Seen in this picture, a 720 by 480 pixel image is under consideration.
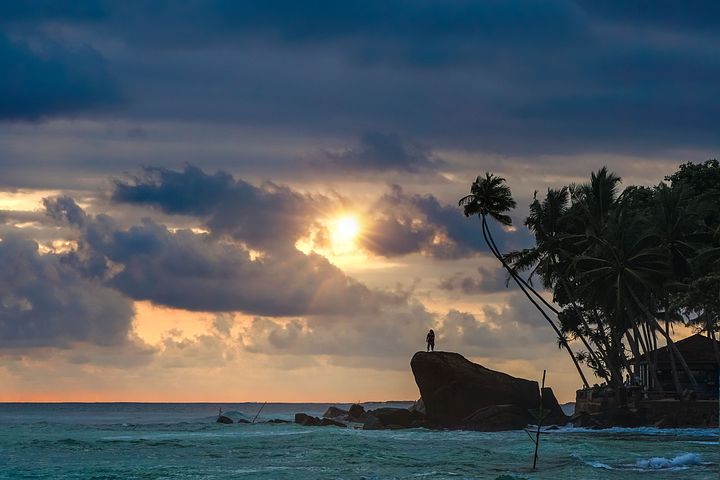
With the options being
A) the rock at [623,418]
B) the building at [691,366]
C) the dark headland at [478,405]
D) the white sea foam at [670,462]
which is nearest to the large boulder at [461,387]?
the dark headland at [478,405]

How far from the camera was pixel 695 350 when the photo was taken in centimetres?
8006

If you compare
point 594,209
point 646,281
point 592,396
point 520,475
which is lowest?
point 520,475

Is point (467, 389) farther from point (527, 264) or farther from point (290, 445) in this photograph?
point (290, 445)

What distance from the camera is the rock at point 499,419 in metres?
74.2

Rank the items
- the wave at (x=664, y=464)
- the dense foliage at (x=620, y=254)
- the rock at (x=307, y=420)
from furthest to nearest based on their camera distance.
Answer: the rock at (x=307, y=420) < the dense foliage at (x=620, y=254) < the wave at (x=664, y=464)

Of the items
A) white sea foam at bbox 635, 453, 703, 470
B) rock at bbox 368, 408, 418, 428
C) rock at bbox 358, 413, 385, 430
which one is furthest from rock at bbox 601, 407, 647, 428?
white sea foam at bbox 635, 453, 703, 470

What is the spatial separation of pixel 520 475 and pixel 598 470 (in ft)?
12.8

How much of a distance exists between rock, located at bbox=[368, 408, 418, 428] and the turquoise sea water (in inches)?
200

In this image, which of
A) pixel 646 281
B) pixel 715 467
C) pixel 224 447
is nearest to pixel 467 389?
pixel 646 281

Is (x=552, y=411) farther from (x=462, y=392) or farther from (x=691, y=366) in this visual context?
(x=691, y=366)

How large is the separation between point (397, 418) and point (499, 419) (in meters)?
10.0

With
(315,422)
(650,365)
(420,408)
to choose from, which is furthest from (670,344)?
(315,422)

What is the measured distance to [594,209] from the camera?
80.2 m

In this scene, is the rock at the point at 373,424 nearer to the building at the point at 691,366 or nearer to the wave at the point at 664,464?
the building at the point at 691,366
